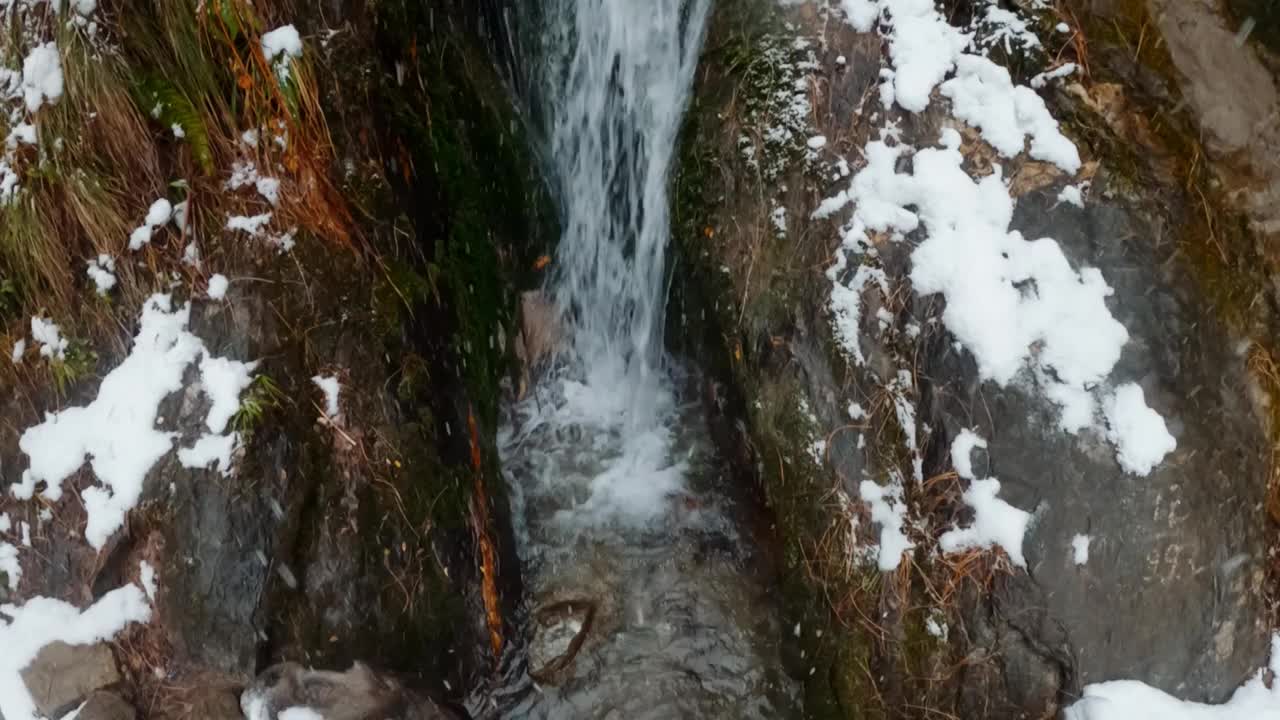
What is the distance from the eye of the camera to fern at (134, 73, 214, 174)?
2.62 metres

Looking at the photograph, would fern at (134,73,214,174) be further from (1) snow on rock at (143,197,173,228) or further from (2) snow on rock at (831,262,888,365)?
(2) snow on rock at (831,262,888,365)

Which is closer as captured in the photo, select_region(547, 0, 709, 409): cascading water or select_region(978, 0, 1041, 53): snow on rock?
select_region(978, 0, 1041, 53): snow on rock

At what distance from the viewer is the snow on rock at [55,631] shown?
8.47ft

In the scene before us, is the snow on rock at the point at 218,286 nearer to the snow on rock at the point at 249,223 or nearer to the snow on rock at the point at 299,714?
the snow on rock at the point at 249,223

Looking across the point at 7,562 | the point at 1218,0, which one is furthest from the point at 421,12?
the point at 1218,0

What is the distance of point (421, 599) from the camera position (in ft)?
9.48

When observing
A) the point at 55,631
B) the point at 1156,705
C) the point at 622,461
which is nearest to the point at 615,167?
the point at 622,461

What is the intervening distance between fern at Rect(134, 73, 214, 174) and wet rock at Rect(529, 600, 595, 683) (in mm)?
2364

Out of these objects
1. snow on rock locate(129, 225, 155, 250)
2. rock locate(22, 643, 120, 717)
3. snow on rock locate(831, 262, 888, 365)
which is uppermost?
snow on rock locate(129, 225, 155, 250)

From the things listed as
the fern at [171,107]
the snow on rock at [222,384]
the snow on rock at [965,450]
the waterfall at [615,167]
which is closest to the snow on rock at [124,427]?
the snow on rock at [222,384]

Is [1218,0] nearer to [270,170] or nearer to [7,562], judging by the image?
[270,170]

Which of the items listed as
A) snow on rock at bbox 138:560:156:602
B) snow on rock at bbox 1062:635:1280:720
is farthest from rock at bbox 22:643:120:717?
snow on rock at bbox 1062:635:1280:720

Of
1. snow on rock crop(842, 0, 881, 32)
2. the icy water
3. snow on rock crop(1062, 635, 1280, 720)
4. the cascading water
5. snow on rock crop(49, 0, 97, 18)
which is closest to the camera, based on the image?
snow on rock crop(1062, 635, 1280, 720)

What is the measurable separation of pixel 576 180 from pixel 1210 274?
2867mm
